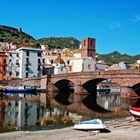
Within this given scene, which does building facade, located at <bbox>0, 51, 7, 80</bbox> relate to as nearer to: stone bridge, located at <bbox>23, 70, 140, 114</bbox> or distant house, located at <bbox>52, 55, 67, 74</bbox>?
stone bridge, located at <bbox>23, 70, 140, 114</bbox>

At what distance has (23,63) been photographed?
114625 millimetres

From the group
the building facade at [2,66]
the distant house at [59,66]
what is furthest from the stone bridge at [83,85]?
the distant house at [59,66]

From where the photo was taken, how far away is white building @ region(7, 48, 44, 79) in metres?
115

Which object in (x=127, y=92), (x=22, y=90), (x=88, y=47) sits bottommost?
(x=127, y=92)

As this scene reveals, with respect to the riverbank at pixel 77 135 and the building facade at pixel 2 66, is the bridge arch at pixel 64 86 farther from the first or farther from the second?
the riverbank at pixel 77 135

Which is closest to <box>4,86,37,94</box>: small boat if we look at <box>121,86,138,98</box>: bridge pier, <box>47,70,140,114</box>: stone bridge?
<box>47,70,140,114</box>: stone bridge

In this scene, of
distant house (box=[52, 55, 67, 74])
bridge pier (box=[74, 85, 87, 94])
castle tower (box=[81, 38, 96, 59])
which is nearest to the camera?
bridge pier (box=[74, 85, 87, 94])

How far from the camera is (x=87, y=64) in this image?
12650 centimetres

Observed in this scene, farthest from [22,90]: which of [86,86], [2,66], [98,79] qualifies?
[2,66]

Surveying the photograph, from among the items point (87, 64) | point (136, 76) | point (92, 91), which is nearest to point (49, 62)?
point (87, 64)

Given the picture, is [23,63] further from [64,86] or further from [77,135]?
[77,135]

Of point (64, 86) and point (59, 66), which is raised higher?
point (59, 66)

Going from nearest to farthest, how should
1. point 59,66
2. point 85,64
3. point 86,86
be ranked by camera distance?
point 86,86
point 85,64
point 59,66

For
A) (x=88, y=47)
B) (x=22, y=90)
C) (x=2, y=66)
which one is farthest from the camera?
(x=88, y=47)
